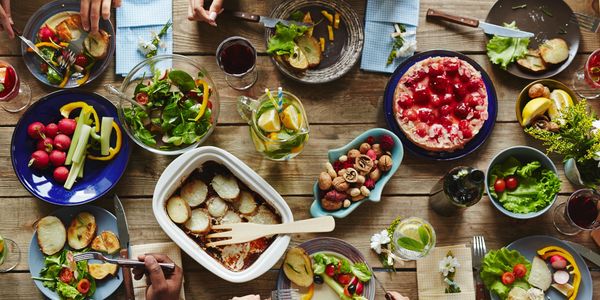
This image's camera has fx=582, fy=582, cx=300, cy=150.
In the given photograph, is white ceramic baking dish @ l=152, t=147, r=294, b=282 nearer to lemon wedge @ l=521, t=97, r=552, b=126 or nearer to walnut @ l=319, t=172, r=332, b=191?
walnut @ l=319, t=172, r=332, b=191

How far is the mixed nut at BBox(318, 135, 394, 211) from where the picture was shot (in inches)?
86.4

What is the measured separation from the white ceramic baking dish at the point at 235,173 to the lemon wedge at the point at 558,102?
109 centimetres

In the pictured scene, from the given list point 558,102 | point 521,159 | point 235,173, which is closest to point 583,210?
point 521,159

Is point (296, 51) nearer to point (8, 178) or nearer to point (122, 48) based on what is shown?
point (122, 48)

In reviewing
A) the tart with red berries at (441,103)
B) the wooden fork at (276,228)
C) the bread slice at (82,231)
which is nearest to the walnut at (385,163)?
the tart with red berries at (441,103)

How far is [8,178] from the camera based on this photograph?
7.53ft

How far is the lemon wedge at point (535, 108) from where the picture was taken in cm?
224

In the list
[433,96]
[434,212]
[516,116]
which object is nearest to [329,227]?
[434,212]

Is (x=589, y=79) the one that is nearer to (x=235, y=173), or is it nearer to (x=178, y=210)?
(x=235, y=173)

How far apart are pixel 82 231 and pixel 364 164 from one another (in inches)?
43.4

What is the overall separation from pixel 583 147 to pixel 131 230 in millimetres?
1745

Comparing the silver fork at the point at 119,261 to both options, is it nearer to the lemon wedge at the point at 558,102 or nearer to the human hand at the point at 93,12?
the human hand at the point at 93,12

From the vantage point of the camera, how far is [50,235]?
7.22 feet

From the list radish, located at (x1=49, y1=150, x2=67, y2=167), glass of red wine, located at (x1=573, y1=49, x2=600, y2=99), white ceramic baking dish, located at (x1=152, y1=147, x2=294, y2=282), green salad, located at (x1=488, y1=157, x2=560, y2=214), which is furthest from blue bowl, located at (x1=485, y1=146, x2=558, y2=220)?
radish, located at (x1=49, y1=150, x2=67, y2=167)
